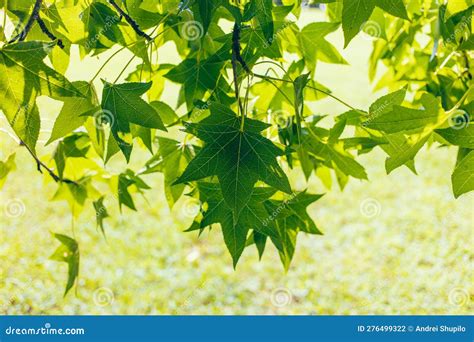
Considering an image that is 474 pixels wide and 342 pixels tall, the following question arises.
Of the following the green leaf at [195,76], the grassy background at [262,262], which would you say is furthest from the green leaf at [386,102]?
the grassy background at [262,262]

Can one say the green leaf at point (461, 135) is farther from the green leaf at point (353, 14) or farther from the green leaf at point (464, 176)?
the green leaf at point (353, 14)

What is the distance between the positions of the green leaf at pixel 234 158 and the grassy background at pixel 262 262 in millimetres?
1585

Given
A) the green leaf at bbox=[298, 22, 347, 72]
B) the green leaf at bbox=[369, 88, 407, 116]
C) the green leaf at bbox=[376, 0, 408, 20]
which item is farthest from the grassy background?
the green leaf at bbox=[376, 0, 408, 20]

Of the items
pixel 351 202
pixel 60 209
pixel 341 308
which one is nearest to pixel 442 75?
pixel 341 308

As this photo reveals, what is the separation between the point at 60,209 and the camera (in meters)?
4.11

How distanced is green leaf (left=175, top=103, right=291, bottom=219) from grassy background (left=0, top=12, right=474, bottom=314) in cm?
159

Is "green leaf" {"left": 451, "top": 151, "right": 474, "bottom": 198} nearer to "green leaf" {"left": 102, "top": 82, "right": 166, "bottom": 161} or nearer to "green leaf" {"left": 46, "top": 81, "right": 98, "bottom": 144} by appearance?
"green leaf" {"left": 102, "top": 82, "right": 166, "bottom": 161}

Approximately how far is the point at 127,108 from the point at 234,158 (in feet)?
0.67

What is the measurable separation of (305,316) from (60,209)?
203cm

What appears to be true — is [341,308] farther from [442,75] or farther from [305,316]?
[442,75]

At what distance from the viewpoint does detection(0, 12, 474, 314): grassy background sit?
304 centimetres

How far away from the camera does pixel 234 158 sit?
1022 millimetres

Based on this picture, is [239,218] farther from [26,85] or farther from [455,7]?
[455,7]
